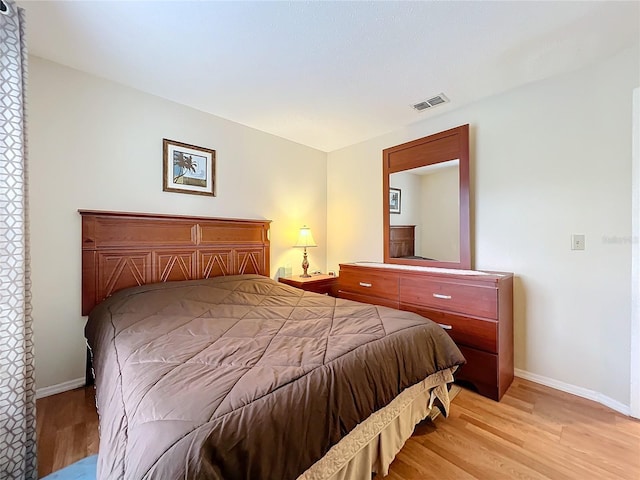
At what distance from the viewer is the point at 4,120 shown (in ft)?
4.14

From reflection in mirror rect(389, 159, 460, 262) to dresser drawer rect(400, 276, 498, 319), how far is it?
484mm

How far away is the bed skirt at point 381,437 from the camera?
1.08 m

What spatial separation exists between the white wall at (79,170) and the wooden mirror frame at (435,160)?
1.74 metres

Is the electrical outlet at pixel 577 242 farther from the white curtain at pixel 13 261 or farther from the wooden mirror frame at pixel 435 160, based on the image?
the white curtain at pixel 13 261

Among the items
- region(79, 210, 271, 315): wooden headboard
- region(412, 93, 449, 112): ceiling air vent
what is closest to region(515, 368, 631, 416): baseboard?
region(412, 93, 449, 112): ceiling air vent

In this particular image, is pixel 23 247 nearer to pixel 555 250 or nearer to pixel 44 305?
pixel 44 305

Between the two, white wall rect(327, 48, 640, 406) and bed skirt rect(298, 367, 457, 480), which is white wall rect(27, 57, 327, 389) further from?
white wall rect(327, 48, 640, 406)

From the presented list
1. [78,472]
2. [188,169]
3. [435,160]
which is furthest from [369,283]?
[78,472]

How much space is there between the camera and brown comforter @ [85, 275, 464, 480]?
2.48 feet

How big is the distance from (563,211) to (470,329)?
1156mm

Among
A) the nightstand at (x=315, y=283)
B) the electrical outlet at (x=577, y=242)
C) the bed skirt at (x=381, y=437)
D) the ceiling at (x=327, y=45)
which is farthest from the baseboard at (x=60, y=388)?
the electrical outlet at (x=577, y=242)

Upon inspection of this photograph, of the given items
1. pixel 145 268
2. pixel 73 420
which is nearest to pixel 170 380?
pixel 73 420

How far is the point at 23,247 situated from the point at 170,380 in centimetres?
106

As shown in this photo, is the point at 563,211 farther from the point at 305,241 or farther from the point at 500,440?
the point at 305,241
